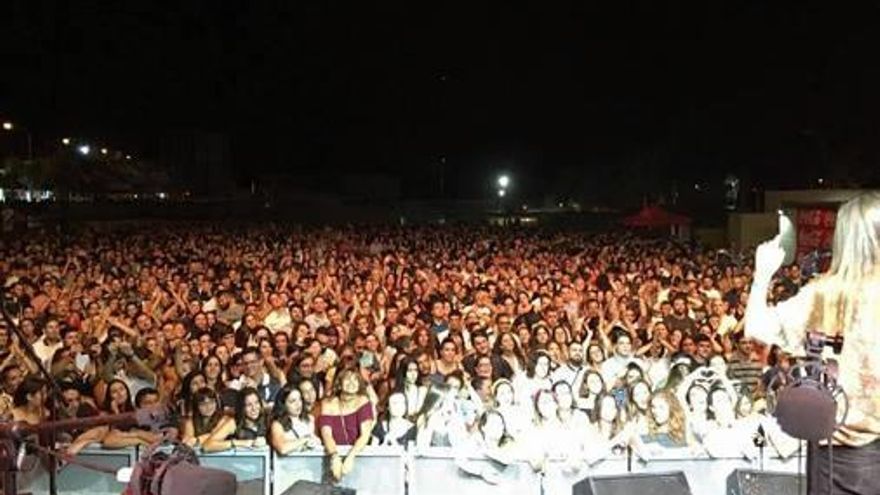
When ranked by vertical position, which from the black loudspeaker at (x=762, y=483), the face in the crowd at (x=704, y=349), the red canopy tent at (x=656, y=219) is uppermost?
the red canopy tent at (x=656, y=219)

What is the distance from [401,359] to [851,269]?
466cm

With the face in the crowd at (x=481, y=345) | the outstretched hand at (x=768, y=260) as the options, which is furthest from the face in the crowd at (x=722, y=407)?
the outstretched hand at (x=768, y=260)

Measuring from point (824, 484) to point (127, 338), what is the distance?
20.8ft

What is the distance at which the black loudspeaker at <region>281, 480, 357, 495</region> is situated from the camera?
184 inches

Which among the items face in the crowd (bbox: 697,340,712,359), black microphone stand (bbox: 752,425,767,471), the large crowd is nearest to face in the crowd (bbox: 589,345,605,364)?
the large crowd

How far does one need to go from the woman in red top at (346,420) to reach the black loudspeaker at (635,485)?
141cm

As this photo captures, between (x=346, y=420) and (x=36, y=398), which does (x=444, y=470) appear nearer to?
(x=346, y=420)

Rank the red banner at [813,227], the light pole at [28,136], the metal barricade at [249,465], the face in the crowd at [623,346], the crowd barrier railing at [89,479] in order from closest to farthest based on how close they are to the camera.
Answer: the crowd barrier railing at [89,479] → the metal barricade at [249,465] → the face in the crowd at [623,346] → the red banner at [813,227] → the light pole at [28,136]

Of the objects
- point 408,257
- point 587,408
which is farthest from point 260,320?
point 408,257

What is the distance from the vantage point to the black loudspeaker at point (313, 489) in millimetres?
4684

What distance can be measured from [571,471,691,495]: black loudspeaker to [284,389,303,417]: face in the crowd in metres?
1.85

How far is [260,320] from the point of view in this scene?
8.94 meters

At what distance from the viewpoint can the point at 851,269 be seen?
7.49 feet

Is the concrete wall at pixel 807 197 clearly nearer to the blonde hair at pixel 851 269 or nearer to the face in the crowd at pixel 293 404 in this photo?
the face in the crowd at pixel 293 404
